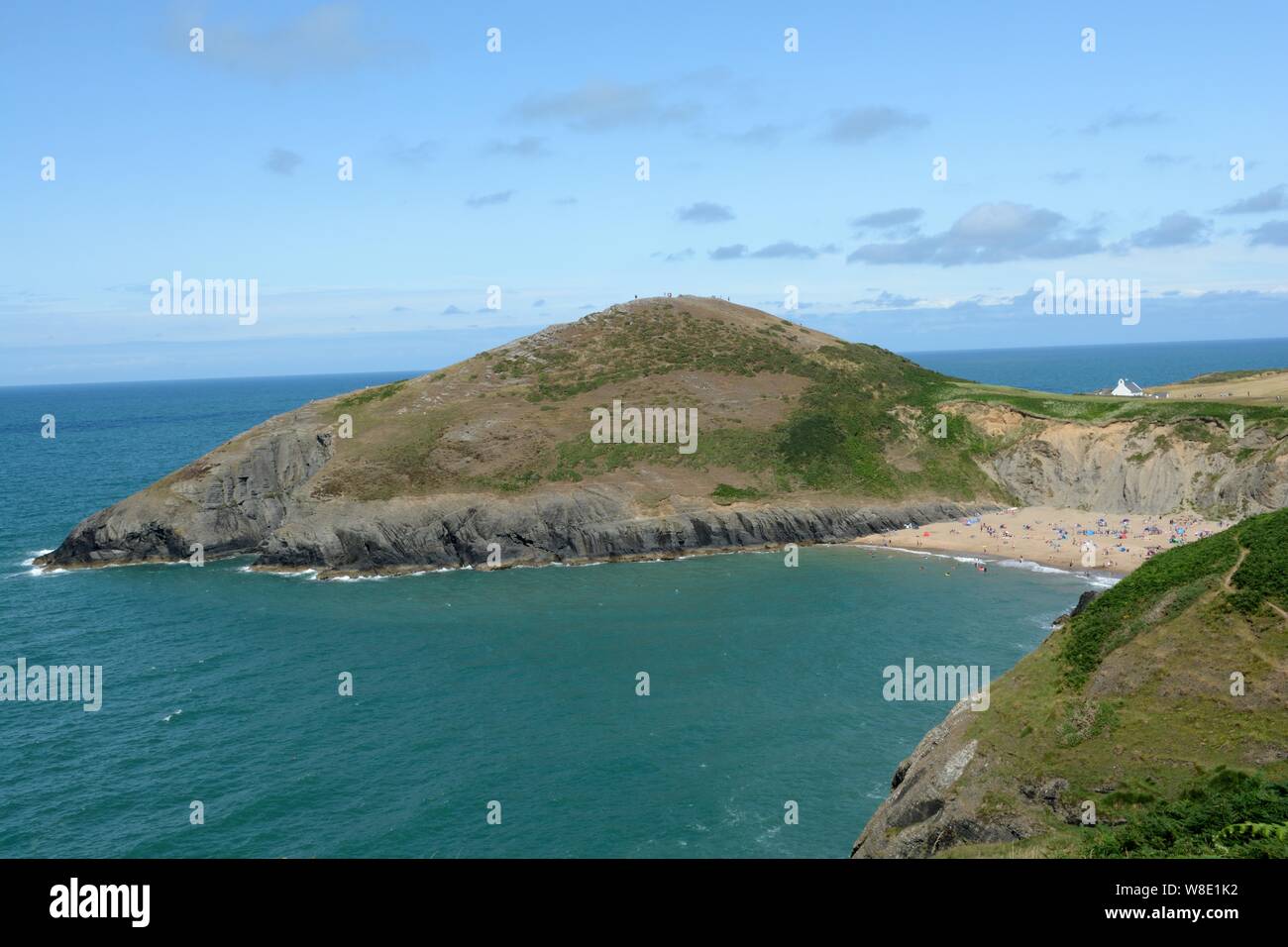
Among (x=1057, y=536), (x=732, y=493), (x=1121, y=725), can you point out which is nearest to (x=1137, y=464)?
(x=1057, y=536)

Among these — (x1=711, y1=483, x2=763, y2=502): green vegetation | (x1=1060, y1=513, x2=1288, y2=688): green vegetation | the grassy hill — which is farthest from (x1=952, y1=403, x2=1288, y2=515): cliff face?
(x1=1060, y1=513, x2=1288, y2=688): green vegetation

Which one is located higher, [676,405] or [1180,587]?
[676,405]

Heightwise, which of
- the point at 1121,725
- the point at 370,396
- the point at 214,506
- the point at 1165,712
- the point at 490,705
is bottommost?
the point at 490,705

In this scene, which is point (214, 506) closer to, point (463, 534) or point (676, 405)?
point (463, 534)

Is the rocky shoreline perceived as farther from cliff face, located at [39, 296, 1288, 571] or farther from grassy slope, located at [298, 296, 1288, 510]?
grassy slope, located at [298, 296, 1288, 510]

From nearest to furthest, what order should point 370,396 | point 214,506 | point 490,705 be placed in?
1. point 490,705
2. point 214,506
3. point 370,396

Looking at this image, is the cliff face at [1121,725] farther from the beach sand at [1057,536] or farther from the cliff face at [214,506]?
the cliff face at [214,506]
